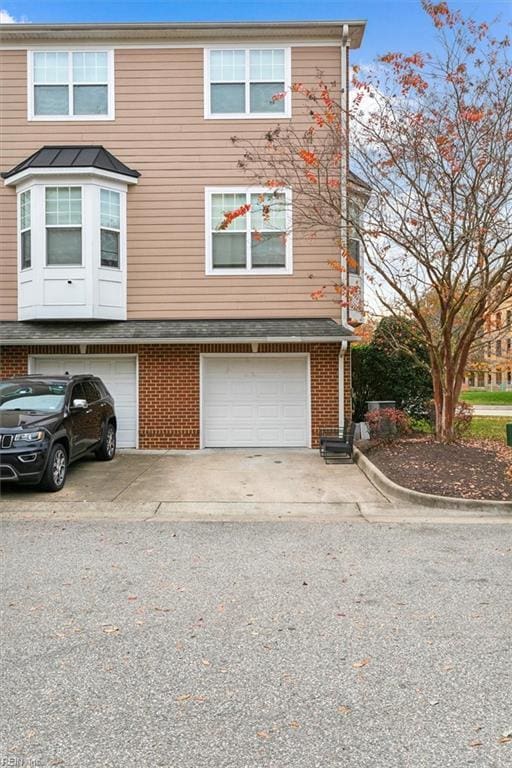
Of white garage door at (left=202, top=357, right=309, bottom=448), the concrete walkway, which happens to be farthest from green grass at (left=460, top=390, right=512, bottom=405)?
the concrete walkway

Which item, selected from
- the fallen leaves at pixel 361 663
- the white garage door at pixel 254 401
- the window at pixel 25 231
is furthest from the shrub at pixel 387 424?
the window at pixel 25 231

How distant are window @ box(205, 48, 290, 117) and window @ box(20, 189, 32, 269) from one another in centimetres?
448

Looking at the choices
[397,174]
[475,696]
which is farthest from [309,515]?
[397,174]

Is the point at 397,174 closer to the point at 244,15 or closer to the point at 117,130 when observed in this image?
the point at 244,15

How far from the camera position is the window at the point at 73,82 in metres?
12.3

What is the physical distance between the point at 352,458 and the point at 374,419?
1277 mm

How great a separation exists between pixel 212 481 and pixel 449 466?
3762 millimetres

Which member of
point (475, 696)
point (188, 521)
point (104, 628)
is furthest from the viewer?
point (188, 521)

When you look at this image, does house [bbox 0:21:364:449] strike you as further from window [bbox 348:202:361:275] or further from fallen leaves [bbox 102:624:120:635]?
fallen leaves [bbox 102:624:120:635]

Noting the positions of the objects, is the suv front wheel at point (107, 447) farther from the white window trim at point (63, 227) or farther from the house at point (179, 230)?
the white window trim at point (63, 227)

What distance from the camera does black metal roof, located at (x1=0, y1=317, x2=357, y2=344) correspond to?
11297 mm

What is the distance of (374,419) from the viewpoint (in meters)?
11.5

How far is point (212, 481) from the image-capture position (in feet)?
29.1

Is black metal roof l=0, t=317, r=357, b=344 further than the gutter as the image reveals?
Yes
